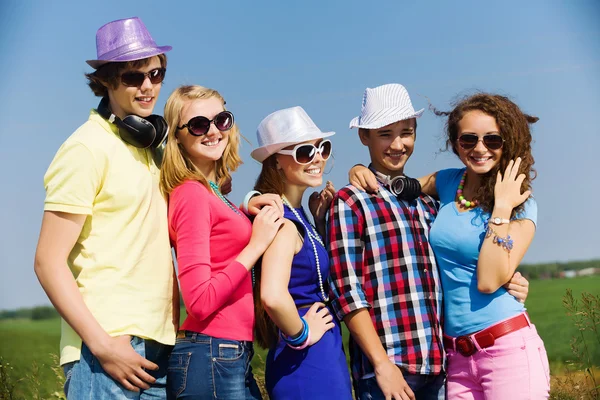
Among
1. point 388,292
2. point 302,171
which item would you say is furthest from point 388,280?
point 302,171

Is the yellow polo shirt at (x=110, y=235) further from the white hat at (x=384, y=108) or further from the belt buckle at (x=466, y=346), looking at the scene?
the belt buckle at (x=466, y=346)

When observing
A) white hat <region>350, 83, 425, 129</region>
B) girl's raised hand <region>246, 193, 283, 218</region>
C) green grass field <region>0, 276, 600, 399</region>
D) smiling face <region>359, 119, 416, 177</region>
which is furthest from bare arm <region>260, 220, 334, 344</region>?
green grass field <region>0, 276, 600, 399</region>

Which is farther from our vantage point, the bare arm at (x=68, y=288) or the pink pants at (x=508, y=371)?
the pink pants at (x=508, y=371)

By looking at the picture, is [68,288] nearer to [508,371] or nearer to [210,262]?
[210,262]

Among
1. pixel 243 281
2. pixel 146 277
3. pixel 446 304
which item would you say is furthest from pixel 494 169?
pixel 146 277

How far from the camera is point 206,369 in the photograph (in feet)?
11.6

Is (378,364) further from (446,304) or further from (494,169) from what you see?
(494,169)

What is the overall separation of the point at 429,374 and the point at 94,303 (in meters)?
1.97

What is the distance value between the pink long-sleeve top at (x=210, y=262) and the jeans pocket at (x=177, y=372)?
5.9 inches

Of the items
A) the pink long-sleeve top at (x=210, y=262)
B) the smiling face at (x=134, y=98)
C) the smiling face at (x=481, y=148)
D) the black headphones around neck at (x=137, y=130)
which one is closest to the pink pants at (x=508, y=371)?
the smiling face at (x=481, y=148)

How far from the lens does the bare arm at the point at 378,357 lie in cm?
391

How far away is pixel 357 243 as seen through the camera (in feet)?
13.4

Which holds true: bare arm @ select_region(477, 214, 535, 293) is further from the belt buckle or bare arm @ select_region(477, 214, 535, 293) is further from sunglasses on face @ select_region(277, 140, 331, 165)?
sunglasses on face @ select_region(277, 140, 331, 165)

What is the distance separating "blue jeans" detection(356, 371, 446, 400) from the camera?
403 centimetres
